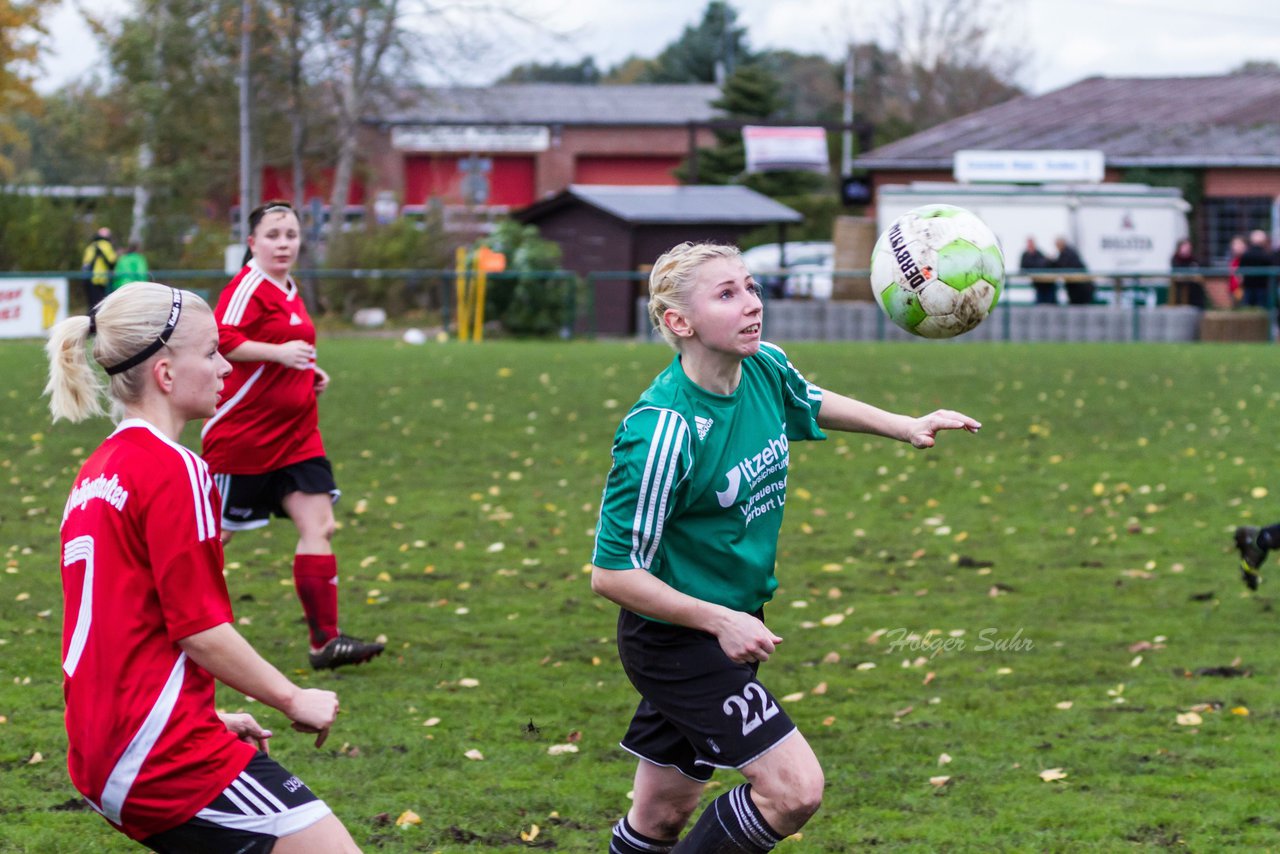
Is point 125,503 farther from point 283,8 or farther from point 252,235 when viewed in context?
point 283,8

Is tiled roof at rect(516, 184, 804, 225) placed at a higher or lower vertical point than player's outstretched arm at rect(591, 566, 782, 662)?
higher

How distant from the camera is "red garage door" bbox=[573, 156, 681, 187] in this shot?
69688 millimetres

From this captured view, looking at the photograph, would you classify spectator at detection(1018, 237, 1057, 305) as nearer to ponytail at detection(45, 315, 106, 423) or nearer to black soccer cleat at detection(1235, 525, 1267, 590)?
black soccer cleat at detection(1235, 525, 1267, 590)

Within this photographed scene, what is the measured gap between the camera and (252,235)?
268 inches

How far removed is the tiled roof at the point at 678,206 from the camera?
33.6 meters

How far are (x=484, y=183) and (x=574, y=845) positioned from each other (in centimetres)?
6110

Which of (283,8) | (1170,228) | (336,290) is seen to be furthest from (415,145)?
(1170,228)

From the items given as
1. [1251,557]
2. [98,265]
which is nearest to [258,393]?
[1251,557]

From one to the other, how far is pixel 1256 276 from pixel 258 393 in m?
21.8

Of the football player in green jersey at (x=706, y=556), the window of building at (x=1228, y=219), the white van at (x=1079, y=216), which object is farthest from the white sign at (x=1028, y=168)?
the football player in green jersey at (x=706, y=556)

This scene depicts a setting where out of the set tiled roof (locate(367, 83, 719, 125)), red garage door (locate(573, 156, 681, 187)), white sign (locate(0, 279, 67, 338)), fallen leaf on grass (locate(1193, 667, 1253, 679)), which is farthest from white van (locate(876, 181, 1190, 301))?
red garage door (locate(573, 156, 681, 187))

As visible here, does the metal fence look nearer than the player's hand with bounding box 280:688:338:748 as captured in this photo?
No

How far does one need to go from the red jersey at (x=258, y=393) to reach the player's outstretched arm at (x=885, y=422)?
3.21m

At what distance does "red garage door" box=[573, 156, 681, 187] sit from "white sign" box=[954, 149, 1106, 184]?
3595 cm
